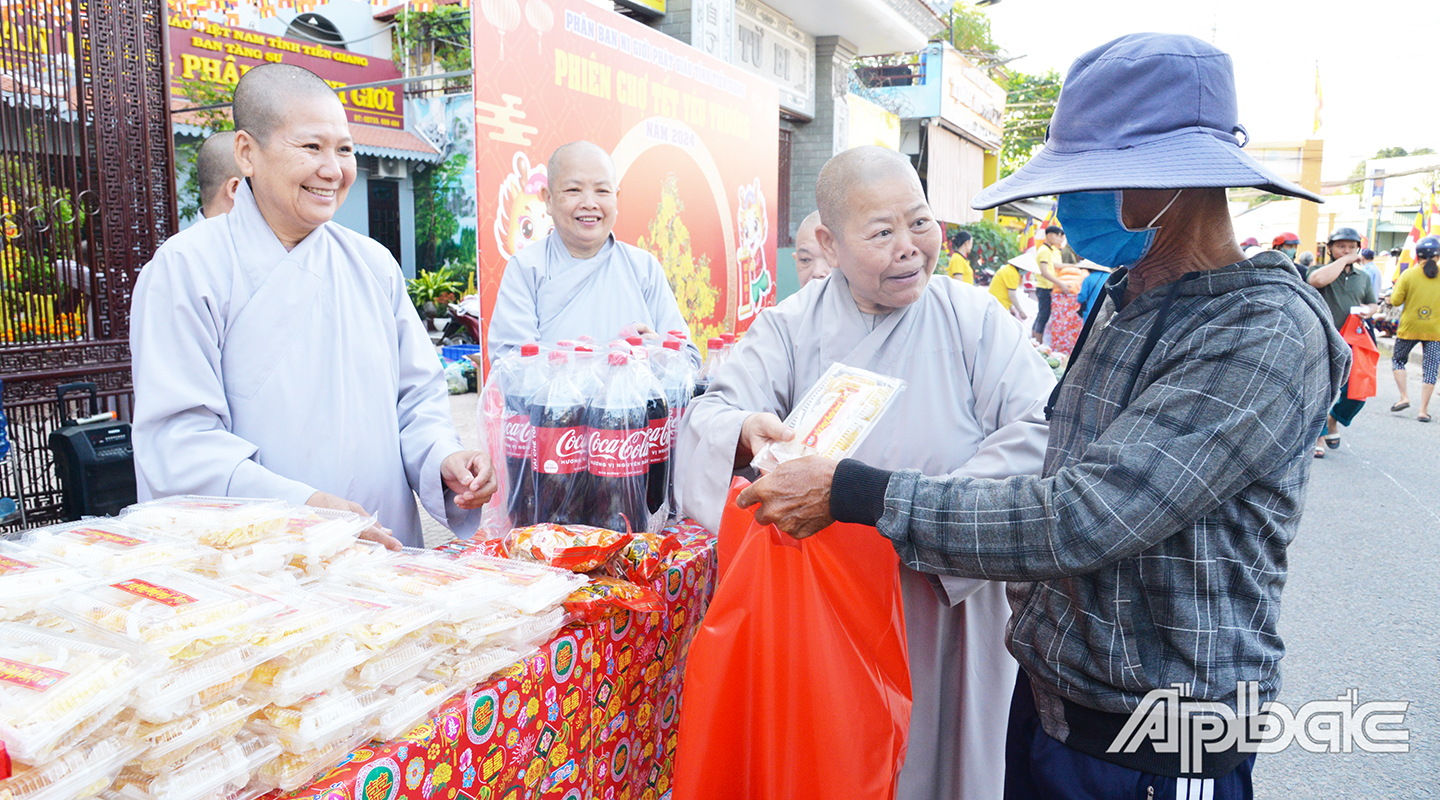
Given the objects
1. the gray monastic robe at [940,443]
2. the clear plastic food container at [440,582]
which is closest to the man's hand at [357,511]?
the clear plastic food container at [440,582]

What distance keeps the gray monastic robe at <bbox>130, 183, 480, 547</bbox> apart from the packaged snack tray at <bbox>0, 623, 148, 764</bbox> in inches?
28.0

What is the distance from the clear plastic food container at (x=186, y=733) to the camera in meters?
0.90

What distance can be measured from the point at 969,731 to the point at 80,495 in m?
3.44

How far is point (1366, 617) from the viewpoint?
12.7ft

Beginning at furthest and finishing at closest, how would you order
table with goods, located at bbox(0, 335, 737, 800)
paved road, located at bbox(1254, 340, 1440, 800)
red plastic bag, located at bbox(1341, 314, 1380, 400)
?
1. red plastic bag, located at bbox(1341, 314, 1380, 400)
2. paved road, located at bbox(1254, 340, 1440, 800)
3. table with goods, located at bbox(0, 335, 737, 800)

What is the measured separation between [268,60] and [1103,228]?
579 inches

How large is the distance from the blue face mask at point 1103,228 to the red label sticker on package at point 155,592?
1.24m

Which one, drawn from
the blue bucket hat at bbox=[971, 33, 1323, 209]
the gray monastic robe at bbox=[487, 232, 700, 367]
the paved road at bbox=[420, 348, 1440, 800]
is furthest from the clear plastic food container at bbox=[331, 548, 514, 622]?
the paved road at bbox=[420, 348, 1440, 800]

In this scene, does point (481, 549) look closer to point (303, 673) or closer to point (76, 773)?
point (303, 673)

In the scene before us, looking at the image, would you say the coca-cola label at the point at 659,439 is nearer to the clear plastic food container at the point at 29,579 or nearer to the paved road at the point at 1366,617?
the clear plastic food container at the point at 29,579

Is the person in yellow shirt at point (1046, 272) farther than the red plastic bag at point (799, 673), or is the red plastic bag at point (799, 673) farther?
the person in yellow shirt at point (1046, 272)

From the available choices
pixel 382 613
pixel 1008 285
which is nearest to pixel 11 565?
pixel 382 613

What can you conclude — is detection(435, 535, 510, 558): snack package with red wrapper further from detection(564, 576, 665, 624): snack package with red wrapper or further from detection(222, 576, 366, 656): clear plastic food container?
detection(222, 576, 366, 656): clear plastic food container

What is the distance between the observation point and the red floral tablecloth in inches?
42.2
